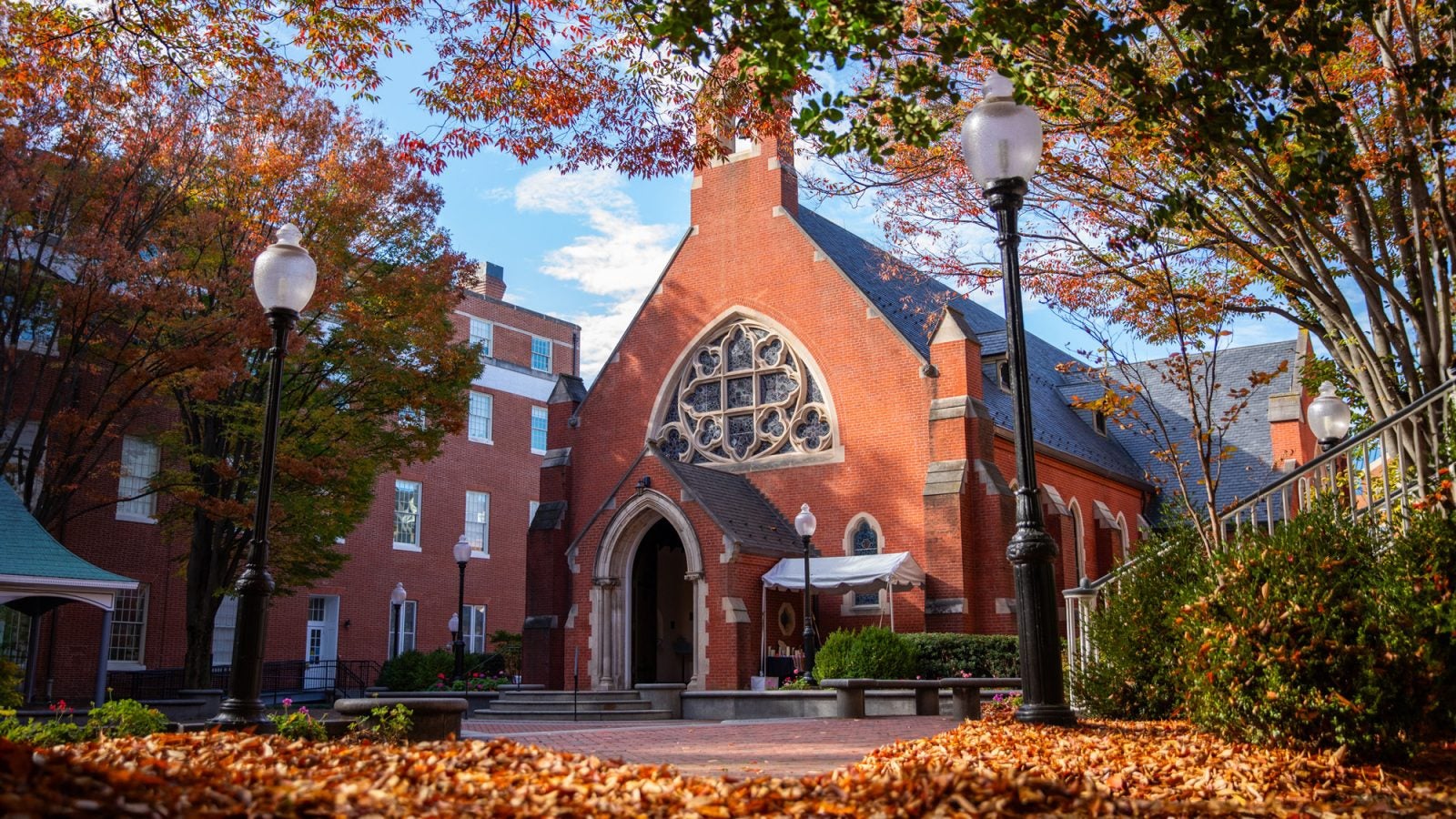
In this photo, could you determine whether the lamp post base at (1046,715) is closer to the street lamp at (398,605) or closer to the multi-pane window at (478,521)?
the street lamp at (398,605)

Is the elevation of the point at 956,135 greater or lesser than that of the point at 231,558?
greater

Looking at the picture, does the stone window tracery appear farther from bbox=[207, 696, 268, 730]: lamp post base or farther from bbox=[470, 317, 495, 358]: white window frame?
bbox=[470, 317, 495, 358]: white window frame

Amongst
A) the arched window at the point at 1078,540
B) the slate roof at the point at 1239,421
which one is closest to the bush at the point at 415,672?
the arched window at the point at 1078,540

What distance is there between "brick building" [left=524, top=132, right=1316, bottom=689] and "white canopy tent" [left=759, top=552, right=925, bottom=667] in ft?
0.88

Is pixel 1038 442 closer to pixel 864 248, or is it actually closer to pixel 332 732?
pixel 864 248

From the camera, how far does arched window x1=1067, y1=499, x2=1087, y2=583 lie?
1163 inches

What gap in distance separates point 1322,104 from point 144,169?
1884 centimetres

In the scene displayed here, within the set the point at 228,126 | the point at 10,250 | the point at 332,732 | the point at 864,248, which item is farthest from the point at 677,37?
the point at 864,248

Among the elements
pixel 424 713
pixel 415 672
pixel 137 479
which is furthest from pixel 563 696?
pixel 424 713

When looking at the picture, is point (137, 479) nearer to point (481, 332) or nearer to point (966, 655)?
point (966, 655)

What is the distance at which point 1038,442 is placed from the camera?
2794 cm

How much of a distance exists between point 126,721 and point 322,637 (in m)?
25.6

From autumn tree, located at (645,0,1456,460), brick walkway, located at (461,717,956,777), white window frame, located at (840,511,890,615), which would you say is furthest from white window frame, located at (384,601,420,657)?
autumn tree, located at (645,0,1456,460)

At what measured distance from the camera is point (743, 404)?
28.0 meters
